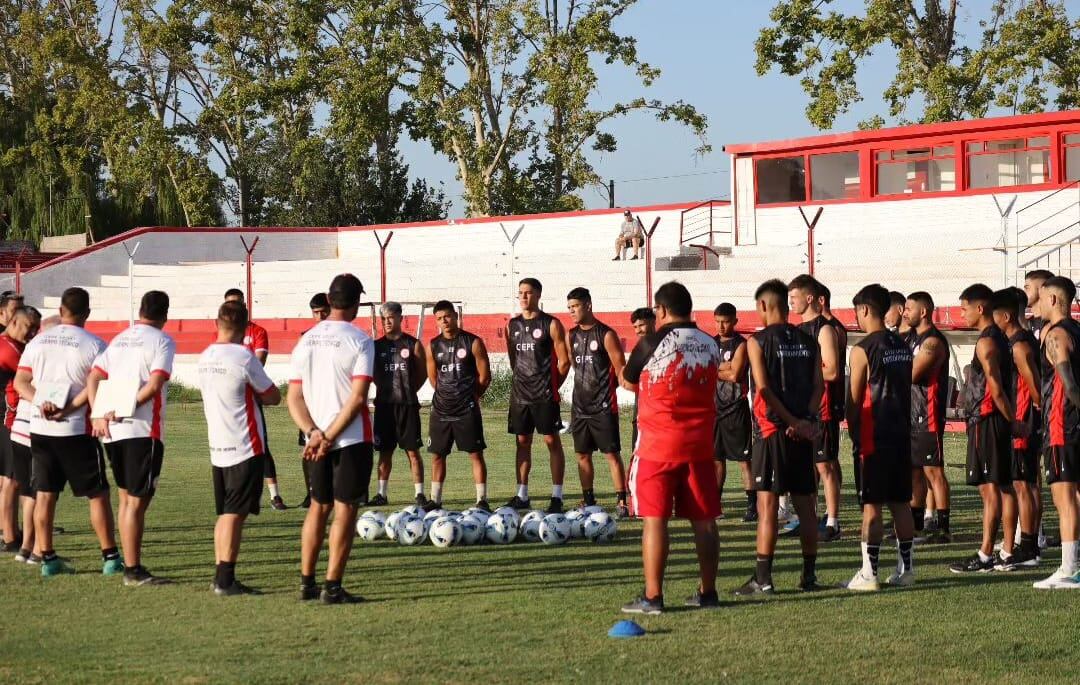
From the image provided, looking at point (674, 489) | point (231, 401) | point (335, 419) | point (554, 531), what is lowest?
point (554, 531)

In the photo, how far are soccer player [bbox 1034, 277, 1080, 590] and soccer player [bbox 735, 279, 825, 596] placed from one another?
1.50m

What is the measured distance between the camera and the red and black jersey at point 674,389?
8.12 metres

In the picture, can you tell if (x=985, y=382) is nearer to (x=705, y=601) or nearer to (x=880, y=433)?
(x=880, y=433)

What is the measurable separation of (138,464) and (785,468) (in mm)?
4273

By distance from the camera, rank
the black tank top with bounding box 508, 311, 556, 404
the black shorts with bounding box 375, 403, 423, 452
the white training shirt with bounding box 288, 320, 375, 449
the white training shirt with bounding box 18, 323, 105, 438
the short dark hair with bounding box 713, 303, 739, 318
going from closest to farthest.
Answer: the white training shirt with bounding box 288, 320, 375, 449 < the white training shirt with bounding box 18, 323, 105, 438 < the short dark hair with bounding box 713, 303, 739, 318 < the black tank top with bounding box 508, 311, 556, 404 < the black shorts with bounding box 375, 403, 423, 452

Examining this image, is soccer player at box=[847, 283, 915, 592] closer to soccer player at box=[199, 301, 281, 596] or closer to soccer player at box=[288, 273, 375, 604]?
soccer player at box=[288, 273, 375, 604]

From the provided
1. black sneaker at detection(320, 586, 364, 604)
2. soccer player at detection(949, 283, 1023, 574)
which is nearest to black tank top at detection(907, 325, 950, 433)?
soccer player at detection(949, 283, 1023, 574)

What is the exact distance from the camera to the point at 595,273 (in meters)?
31.4

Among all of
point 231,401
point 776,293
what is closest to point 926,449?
point 776,293

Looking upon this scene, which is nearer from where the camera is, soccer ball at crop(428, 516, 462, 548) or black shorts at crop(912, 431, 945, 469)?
soccer ball at crop(428, 516, 462, 548)

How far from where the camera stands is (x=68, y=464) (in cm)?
973

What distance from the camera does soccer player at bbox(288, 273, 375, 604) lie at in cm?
834

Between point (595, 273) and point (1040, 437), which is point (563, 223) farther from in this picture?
point (1040, 437)

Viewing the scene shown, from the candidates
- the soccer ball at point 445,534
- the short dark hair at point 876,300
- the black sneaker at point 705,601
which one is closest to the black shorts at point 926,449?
the short dark hair at point 876,300
